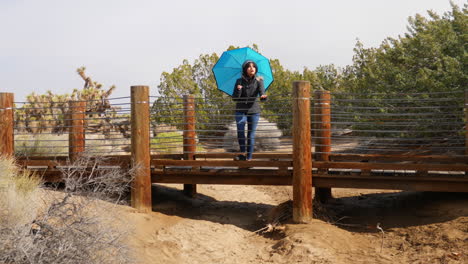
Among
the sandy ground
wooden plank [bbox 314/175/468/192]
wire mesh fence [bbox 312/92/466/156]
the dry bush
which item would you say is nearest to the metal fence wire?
wire mesh fence [bbox 312/92/466/156]

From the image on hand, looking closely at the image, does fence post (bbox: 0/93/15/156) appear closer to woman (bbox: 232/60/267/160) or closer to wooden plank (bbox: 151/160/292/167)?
wooden plank (bbox: 151/160/292/167)

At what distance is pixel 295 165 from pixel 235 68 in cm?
284

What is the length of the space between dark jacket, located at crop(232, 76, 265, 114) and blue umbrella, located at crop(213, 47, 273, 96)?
114 centimetres

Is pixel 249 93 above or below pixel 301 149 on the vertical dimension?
above

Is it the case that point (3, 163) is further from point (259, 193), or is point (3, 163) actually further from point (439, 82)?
point (439, 82)

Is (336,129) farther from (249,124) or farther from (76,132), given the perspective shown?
(76,132)

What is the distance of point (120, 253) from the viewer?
18.5 ft

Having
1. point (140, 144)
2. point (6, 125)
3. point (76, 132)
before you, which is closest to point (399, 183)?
point (140, 144)

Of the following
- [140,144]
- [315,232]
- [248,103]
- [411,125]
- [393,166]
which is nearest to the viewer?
[315,232]

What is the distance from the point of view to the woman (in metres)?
8.83

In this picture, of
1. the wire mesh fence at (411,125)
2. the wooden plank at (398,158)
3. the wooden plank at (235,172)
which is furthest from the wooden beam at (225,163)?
the wooden plank at (398,158)

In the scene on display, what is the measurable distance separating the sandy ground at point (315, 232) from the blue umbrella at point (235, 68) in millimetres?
2226

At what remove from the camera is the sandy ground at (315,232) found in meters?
7.11

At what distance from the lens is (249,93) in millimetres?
8992
